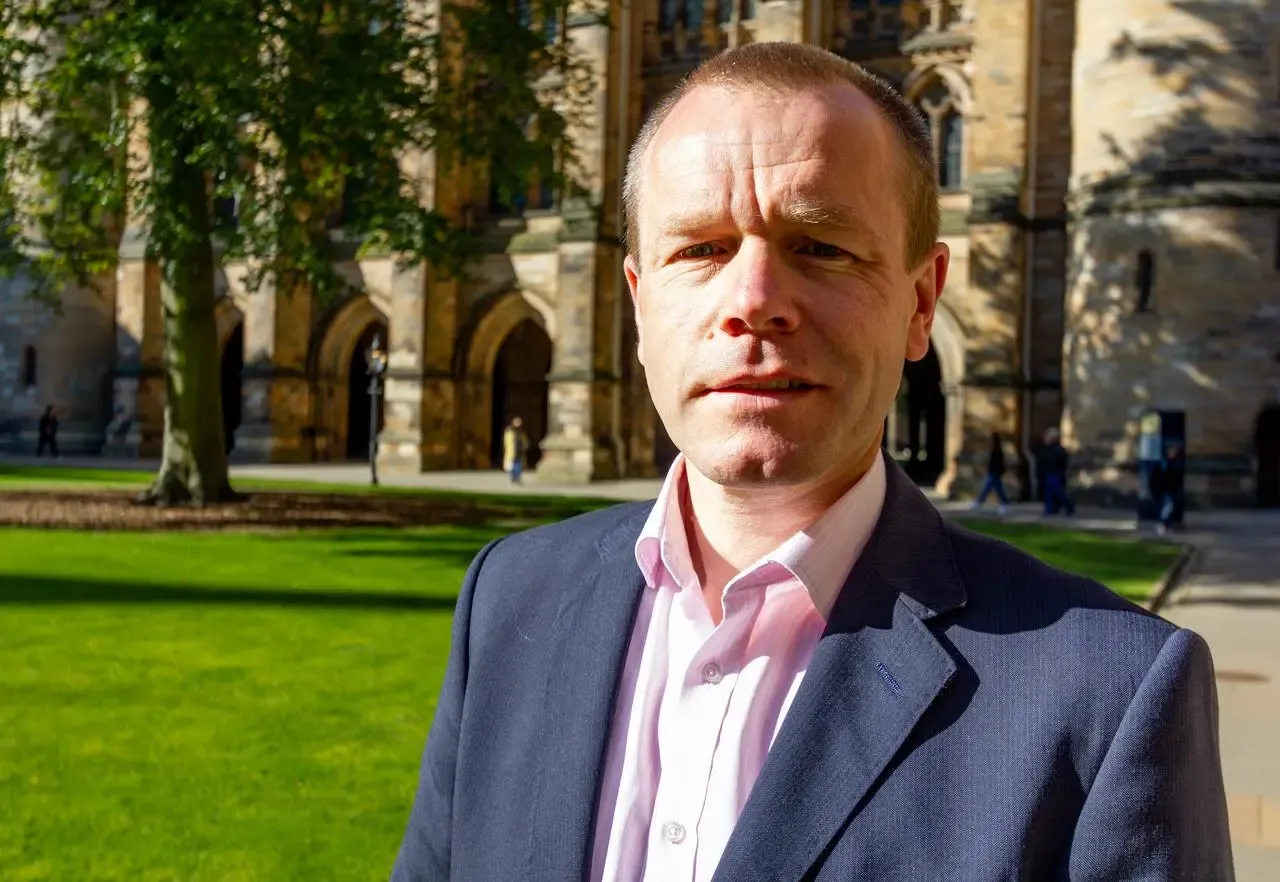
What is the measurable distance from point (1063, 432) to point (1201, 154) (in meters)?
4.96

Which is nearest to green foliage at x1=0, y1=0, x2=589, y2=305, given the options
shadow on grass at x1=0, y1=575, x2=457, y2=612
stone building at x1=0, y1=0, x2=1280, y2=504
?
stone building at x1=0, y1=0, x2=1280, y2=504

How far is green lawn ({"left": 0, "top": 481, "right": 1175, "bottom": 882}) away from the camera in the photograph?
4.15 metres

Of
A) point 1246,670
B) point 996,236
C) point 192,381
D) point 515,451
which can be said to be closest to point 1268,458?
point 996,236

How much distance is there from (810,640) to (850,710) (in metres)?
0.13

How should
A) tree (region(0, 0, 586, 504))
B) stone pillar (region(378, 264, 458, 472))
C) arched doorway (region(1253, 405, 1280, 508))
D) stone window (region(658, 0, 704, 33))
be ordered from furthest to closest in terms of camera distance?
stone pillar (region(378, 264, 458, 472))
stone window (region(658, 0, 704, 33))
arched doorway (region(1253, 405, 1280, 508))
tree (region(0, 0, 586, 504))

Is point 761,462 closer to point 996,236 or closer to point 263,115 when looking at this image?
point 263,115

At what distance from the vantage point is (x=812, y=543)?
140 cm

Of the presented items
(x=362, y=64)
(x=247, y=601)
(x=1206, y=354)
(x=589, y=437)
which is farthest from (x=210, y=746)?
(x=589, y=437)

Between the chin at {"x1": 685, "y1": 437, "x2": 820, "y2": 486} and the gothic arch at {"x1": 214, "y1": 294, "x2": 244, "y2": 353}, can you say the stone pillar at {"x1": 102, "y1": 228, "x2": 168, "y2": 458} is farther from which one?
the chin at {"x1": 685, "y1": 437, "x2": 820, "y2": 486}

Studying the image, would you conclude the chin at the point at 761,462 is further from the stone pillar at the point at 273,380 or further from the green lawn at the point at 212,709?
the stone pillar at the point at 273,380

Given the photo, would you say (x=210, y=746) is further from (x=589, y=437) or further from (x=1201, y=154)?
(x=589, y=437)

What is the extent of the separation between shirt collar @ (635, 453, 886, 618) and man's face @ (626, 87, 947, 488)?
60 mm

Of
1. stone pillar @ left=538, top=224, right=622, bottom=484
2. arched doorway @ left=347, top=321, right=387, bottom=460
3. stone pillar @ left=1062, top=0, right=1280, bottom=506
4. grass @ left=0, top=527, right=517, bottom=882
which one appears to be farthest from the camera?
arched doorway @ left=347, top=321, right=387, bottom=460

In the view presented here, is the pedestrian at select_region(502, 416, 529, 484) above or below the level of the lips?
below
